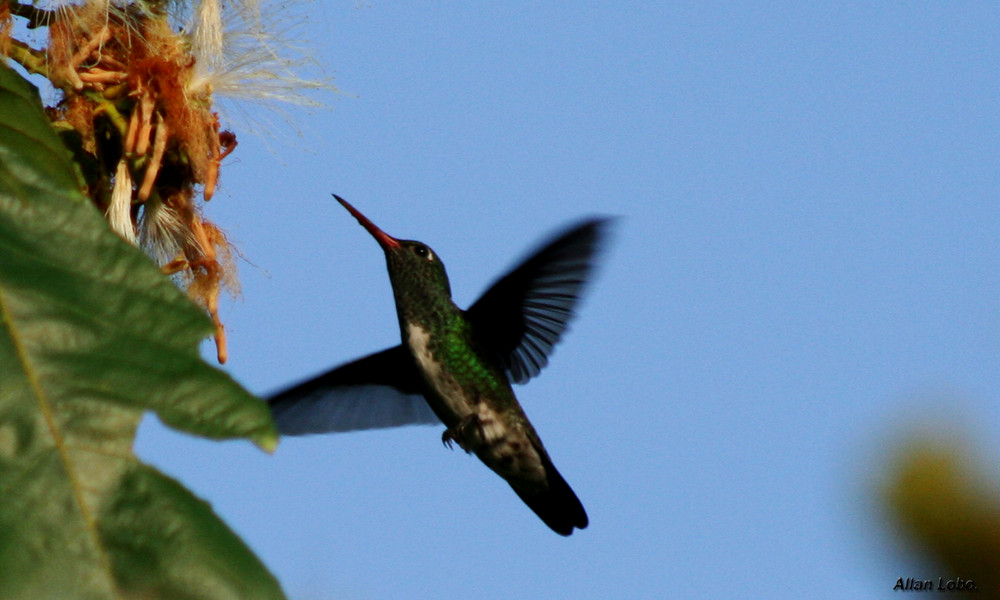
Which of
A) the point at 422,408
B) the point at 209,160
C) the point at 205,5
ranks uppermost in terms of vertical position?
the point at 205,5

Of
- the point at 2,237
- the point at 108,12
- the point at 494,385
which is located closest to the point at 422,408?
the point at 494,385

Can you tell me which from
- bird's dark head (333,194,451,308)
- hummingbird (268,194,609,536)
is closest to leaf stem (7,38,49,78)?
hummingbird (268,194,609,536)

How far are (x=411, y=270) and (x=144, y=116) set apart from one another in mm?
1982

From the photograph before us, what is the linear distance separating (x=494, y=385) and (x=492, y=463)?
0.29 metres

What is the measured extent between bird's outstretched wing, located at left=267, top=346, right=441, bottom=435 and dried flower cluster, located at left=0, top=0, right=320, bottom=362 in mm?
1342

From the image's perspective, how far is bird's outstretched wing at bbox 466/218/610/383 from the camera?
439 cm

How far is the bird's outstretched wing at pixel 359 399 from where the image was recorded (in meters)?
4.71

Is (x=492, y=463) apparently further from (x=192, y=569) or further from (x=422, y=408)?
(x=192, y=569)

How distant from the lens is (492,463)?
15.8ft

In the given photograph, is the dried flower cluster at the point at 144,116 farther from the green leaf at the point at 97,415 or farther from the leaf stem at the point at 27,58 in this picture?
the green leaf at the point at 97,415

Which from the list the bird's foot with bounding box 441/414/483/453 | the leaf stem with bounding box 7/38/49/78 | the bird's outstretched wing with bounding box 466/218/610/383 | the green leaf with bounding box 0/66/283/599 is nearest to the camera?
the green leaf with bounding box 0/66/283/599

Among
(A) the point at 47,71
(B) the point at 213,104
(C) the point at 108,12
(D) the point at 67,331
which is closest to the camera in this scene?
(D) the point at 67,331

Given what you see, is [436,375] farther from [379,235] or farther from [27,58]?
[27,58]

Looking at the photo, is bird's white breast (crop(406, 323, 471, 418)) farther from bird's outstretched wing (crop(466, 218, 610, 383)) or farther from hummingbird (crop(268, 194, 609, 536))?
bird's outstretched wing (crop(466, 218, 610, 383))
